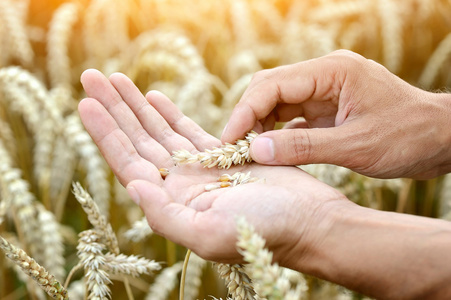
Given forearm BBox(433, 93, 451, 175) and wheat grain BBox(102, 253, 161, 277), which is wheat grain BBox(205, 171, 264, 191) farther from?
forearm BBox(433, 93, 451, 175)

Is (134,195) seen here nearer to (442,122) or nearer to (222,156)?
(222,156)

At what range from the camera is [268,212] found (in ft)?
2.76

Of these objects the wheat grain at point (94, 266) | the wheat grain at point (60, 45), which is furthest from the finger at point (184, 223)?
the wheat grain at point (60, 45)

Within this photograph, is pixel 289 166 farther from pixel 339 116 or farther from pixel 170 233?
pixel 170 233

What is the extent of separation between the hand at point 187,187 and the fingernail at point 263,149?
0.13 feet

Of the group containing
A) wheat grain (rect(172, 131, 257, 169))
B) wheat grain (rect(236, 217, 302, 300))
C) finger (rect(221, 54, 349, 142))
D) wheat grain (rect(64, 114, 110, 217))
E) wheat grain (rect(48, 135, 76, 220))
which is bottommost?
wheat grain (rect(48, 135, 76, 220))

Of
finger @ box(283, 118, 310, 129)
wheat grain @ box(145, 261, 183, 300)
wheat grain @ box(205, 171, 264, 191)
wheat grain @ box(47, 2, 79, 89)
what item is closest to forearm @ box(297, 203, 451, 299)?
wheat grain @ box(205, 171, 264, 191)

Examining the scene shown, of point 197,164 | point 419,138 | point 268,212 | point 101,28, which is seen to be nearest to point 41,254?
point 197,164

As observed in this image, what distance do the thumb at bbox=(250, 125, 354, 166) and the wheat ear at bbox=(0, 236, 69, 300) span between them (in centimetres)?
54

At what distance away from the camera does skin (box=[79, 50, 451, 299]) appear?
74cm

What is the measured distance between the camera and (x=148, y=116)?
4.06 feet

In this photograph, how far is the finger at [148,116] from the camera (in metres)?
1.22

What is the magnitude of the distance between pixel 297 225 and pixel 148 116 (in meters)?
0.55

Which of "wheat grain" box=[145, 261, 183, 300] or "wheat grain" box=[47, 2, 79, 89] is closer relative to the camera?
"wheat grain" box=[145, 261, 183, 300]
